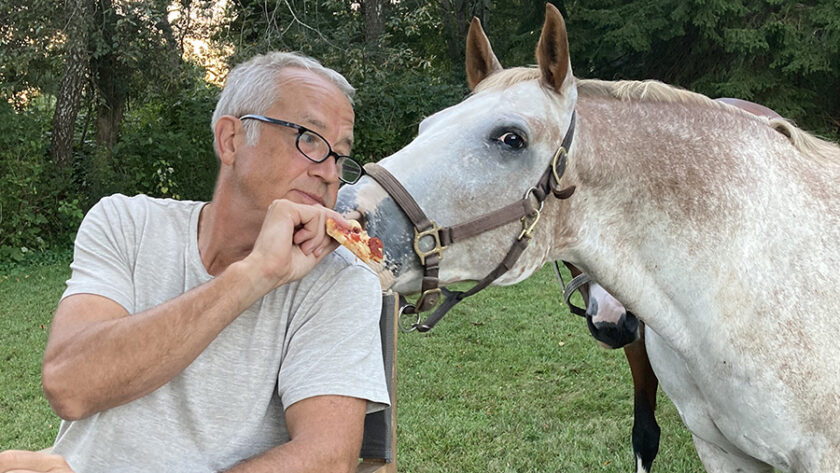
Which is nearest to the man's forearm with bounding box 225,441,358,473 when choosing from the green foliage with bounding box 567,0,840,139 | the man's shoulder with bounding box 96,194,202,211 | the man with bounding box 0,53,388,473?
the man with bounding box 0,53,388,473

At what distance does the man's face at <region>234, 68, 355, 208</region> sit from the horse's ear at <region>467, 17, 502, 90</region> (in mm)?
628

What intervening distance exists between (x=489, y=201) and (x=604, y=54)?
503 inches

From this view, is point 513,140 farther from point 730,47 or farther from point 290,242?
point 730,47

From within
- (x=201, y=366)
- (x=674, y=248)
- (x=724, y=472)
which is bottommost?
(x=724, y=472)

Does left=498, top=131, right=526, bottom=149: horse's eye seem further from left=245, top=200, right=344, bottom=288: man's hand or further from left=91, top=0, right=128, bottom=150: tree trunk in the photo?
left=91, top=0, right=128, bottom=150: tree trunk

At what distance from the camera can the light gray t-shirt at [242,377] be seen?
1478 millimetres

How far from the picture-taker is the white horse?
1.73 meters

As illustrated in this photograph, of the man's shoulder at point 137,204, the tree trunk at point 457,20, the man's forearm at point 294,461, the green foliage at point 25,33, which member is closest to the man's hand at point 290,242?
the man's forearm at point 294,461

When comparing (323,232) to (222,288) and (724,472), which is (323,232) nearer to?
(222,288)

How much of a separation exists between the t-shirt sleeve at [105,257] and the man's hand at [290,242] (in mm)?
396

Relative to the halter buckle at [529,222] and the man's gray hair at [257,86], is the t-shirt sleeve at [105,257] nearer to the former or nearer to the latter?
the man's gray hair at [257,86]

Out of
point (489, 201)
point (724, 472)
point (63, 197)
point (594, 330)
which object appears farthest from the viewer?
point (63, 197)

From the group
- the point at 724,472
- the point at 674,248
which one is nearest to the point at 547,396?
the point at 724,472

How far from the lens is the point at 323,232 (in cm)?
144
